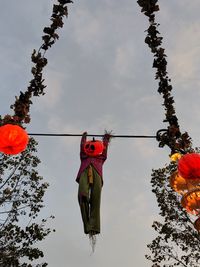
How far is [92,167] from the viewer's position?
282 inches

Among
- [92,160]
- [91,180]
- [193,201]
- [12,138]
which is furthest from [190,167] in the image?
[12,138]

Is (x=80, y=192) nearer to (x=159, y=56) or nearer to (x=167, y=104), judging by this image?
(x=167, y=104)

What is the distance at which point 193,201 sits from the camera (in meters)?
6.16

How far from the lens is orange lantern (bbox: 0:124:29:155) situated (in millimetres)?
6184

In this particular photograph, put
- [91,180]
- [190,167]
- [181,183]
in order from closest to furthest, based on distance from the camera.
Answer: [190,167] < [181,183] < [91,180]

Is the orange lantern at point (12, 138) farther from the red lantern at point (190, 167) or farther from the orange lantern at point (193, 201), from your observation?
the orange lantern at point (193, 201)

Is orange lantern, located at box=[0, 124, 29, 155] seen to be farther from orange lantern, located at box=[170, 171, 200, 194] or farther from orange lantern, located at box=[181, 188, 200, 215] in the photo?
orange lantern, located at box=[181, 188, 200, 215]

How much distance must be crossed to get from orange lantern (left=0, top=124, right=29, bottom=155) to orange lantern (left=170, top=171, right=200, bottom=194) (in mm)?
2644

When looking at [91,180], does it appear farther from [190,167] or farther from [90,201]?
[190,167]

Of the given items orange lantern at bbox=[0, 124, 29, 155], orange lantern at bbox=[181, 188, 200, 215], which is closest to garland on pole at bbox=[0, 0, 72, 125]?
orange lantern at bbox=[0, 124, 29, 155]

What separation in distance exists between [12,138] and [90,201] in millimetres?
1803

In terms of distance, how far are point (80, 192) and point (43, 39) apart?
301 centimetres

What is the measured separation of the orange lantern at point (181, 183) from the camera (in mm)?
6257

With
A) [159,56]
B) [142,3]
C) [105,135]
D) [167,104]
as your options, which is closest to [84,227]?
[105,135]
